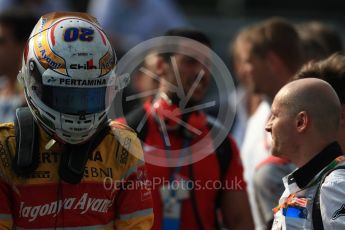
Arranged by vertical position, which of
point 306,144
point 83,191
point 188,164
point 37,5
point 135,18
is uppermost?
point 306,144

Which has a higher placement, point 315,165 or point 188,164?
point 315,165

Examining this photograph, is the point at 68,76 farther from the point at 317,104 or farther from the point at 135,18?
the point at 135,18

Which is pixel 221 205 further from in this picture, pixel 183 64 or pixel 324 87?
pixel 324 87

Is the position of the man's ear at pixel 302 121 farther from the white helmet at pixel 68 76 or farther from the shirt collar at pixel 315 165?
the white helmet at pixel 68 76

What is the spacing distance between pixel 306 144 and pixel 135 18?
6.73 metres

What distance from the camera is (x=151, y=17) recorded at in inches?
426

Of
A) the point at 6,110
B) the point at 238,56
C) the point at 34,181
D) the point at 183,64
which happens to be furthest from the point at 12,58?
the point at 34,181

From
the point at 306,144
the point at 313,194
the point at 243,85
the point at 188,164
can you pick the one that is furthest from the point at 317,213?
the point at 243,85

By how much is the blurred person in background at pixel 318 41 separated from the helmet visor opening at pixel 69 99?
335 centimetres

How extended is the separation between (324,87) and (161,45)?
6.79ft

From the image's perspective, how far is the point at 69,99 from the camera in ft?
13.6

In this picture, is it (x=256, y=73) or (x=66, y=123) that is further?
(x=256, y=73)

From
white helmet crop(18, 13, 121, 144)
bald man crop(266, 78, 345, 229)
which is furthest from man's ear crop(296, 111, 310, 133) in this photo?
white helmet crop(18, 13, 121, 144)

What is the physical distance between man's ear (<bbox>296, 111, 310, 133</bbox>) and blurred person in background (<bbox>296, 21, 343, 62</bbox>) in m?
2.92
